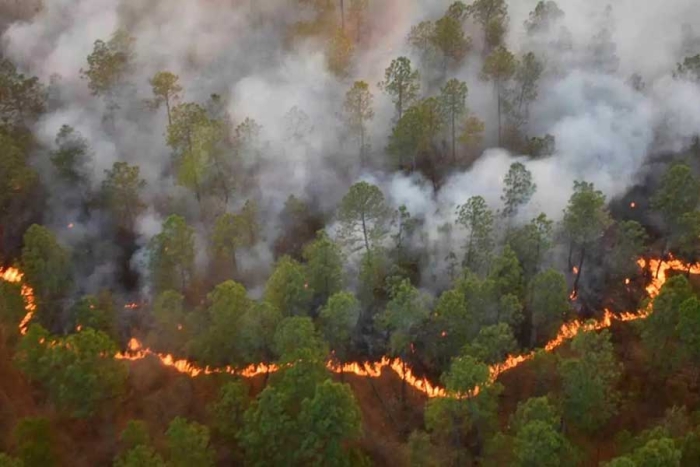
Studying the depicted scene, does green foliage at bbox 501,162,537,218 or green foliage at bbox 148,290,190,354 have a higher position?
green foliage at bbox 501,162,537,218

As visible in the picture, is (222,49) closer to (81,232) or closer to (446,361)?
(81,232)

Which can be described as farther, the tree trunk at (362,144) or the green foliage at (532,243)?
the tree trunk at (362,144)

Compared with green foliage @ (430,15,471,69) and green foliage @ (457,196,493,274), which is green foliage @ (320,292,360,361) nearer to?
green foliage @ (457,196,493,274)

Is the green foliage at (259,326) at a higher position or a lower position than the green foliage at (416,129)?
lower

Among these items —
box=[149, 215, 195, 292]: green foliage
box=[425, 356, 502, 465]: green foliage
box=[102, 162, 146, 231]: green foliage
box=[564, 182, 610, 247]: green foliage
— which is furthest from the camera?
box=[102, 162, 146, 231]: green foliage

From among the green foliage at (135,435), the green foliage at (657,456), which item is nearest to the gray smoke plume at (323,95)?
the green foliage at (135,435)

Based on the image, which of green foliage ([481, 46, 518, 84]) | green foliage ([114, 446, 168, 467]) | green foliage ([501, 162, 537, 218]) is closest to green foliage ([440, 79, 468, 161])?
green foliage ([481, 46, 518, 84])

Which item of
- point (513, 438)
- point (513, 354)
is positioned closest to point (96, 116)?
point (513, 354)

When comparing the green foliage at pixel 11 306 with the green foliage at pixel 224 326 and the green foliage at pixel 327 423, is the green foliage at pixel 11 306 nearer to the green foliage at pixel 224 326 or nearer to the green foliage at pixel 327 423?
the green foliage at pixel 224 326
